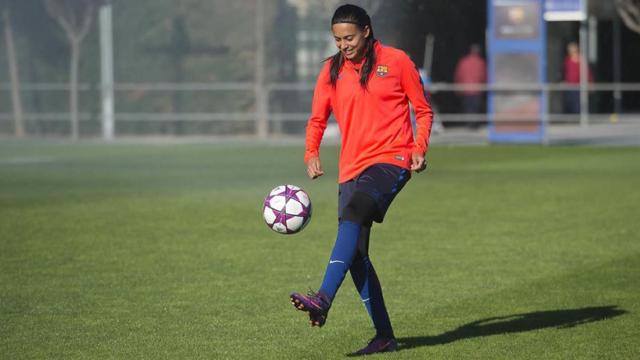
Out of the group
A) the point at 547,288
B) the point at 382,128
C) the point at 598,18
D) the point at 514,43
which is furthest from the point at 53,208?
the point at 598,18

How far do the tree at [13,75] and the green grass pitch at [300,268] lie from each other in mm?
10253

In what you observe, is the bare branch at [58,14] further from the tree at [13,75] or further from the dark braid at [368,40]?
the dark braid at [368,40]

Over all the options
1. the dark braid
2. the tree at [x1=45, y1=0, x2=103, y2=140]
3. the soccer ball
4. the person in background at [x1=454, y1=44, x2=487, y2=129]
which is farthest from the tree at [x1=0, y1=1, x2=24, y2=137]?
the dark braid

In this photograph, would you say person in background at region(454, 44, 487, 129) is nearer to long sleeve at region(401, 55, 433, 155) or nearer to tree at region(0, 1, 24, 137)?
tree at region(0, 1, 24, 137)

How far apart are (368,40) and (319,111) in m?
0.50

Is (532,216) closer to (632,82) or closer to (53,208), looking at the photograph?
(53,208)

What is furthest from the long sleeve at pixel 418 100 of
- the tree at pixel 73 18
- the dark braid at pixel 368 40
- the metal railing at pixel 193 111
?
the tree at pixel 73 18

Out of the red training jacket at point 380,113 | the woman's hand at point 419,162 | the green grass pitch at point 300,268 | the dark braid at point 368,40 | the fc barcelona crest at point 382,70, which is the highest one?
the dark braid at point 368,40

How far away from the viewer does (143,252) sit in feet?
39.3

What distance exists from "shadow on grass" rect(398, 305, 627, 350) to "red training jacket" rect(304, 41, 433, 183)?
1104 mm

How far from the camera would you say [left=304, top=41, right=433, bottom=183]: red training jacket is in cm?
724

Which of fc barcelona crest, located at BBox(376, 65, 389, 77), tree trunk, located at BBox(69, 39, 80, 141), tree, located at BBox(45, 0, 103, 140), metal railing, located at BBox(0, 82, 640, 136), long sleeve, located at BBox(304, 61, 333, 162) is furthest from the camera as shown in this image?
A: tree, located at BBox(45, 0, 103, 140)

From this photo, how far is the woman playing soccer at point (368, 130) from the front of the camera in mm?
7133

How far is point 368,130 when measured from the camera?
7.25m
